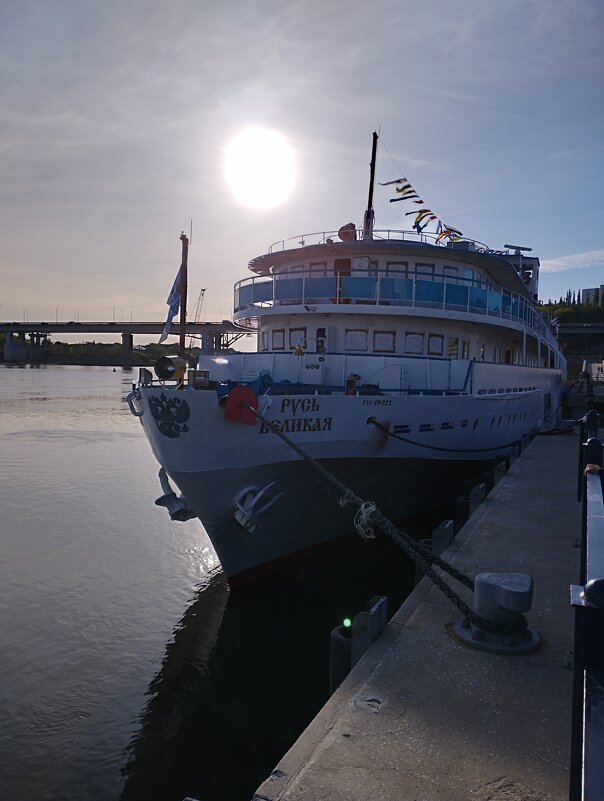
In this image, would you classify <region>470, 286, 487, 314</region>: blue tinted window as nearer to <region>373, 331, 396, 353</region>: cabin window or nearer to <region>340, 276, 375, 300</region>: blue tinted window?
<region>373, 331, 396, 353</region>: cabin window

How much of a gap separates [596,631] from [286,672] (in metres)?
7.77

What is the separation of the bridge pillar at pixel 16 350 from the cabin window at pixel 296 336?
487 ft

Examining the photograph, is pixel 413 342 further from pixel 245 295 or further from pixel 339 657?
pixel 339 657

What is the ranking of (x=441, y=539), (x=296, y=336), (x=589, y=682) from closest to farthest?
(x=589, y=682) → (x=441, y=539) → (x=296, y=336)

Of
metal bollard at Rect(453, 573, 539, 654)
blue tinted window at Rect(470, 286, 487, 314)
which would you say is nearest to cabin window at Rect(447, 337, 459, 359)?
blue tinted window at Rect(470, 286, 487, 314)

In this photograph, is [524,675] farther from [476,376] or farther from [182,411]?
[476,376]

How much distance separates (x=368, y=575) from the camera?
12.7 meters

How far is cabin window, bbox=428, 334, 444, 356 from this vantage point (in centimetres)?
1527

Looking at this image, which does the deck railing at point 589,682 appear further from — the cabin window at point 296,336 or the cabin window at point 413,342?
the cabin window at point 296,336

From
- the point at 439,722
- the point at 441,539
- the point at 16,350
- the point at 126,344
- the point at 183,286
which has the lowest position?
the point at 439,722

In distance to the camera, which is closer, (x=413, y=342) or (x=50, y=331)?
(x=413, y=342)

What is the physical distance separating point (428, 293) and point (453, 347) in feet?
6.52

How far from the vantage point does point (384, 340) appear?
14961 millimetres

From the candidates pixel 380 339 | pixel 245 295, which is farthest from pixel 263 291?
pixel 380 339
